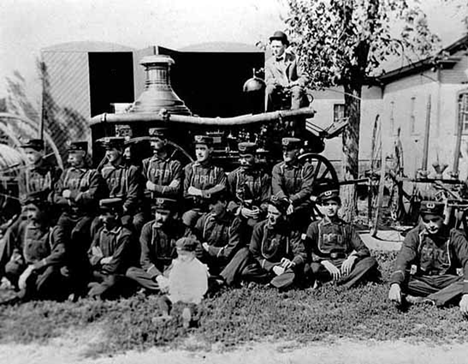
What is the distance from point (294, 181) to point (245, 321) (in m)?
2.16

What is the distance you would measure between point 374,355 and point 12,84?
7.19 metres

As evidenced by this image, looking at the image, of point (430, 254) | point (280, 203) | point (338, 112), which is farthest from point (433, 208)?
point (338, 112)

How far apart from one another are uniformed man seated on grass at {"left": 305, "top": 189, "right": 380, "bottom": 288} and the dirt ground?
4.28 feet

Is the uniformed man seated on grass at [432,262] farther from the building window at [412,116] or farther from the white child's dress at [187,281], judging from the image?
the building window at [412,116]

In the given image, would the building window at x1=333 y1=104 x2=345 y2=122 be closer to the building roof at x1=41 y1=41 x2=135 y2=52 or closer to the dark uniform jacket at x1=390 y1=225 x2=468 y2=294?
the building roof at x1=41 y1=41 x2=135 y2=52

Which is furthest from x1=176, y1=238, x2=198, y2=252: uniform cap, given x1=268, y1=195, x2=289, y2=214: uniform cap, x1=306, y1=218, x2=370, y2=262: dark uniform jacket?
x1=306, y1=218, x2=370, y2=262: dark uniform jacket

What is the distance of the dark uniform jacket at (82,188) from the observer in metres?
5.99

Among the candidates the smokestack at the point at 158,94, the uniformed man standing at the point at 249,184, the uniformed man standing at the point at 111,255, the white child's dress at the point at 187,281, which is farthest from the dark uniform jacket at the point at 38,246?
the smokestack at the point at 158,94

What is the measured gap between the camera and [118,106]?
9.22 meters

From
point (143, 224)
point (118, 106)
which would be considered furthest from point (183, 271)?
point (118, 106)

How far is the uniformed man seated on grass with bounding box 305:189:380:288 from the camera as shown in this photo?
5.86 metres

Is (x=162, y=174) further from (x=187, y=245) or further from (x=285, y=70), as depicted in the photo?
(x=285, y=70)

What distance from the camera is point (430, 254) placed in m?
5.51

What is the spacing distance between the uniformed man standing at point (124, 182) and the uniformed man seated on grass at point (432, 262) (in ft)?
9.96
